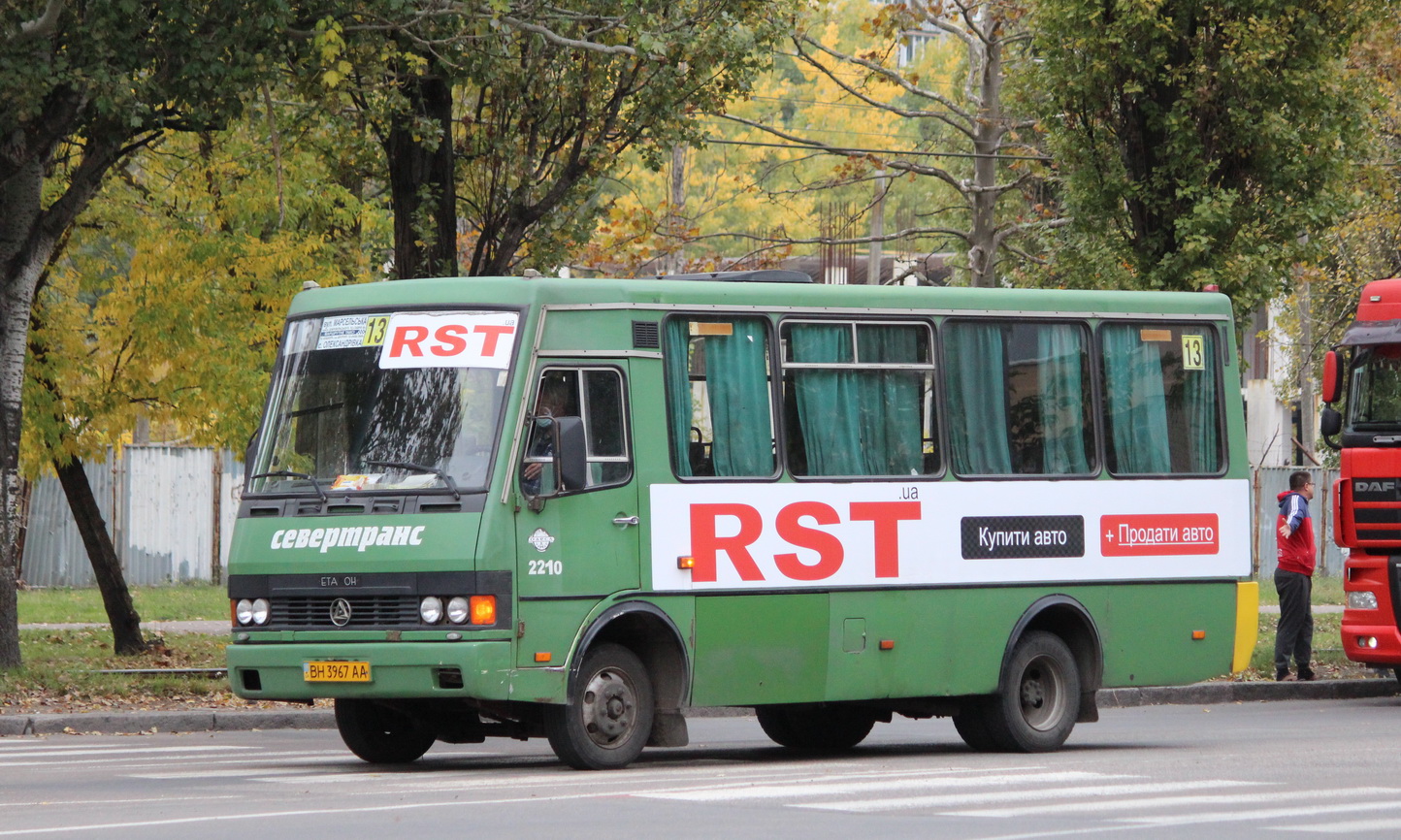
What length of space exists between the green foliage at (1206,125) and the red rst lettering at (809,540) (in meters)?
10.2

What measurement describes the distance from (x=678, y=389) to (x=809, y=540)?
1.33 meters

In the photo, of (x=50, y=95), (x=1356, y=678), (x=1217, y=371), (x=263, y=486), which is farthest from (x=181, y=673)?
(x=1356, y=678)

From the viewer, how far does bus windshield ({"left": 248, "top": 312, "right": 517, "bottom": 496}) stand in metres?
12.3

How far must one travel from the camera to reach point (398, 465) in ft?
40.5

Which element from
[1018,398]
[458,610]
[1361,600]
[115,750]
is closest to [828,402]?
[1018,398]

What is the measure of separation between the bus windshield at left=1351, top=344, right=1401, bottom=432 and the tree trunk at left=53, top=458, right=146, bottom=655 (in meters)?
12.7

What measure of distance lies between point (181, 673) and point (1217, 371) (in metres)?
Answer: 10.2

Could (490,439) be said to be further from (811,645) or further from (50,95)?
(50,95)

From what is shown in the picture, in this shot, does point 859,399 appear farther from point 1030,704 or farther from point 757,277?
point 1030,704

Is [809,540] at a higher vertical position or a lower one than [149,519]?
lower

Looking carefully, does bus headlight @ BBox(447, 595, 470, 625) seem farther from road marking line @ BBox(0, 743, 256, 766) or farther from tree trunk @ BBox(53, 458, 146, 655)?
tree trunk @ BBox(53, 458, 146, 655)

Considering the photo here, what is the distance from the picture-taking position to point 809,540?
13.4 m

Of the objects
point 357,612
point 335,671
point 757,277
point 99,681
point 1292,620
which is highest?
point 757,277

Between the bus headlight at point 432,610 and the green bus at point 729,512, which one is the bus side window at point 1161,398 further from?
the bus headlight at point 432,610
